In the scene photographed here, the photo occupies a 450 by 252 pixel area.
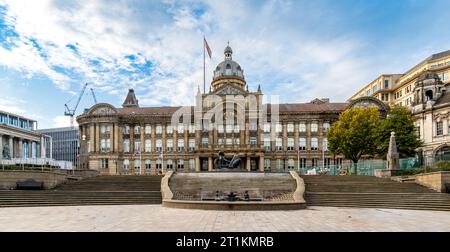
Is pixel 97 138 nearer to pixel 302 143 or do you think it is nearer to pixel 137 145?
pixel 137 145

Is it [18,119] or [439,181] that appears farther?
[18,119]

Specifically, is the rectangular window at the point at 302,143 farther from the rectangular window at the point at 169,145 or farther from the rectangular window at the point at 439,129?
the rectangular window at the point at 169,145

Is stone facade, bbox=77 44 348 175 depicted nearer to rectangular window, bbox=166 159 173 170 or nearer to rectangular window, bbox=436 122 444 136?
rectangular window, bbox=166 159 173 170

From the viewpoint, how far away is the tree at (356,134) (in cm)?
5203

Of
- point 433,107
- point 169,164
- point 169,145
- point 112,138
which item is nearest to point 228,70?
point 169,145

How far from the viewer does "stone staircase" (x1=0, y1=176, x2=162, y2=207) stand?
91.5 ft

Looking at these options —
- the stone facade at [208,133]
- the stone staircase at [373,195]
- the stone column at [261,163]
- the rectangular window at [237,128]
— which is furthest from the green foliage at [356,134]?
the rectangular window at [237,128]

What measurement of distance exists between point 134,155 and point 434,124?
2394 inches

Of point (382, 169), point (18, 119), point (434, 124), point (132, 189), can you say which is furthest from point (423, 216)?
point (18, 119)

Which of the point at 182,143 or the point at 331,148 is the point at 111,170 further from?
the point at 331,148

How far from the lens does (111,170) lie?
243 feet

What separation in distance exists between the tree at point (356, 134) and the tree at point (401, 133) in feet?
3.74

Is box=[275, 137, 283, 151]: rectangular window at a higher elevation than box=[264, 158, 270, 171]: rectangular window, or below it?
higher

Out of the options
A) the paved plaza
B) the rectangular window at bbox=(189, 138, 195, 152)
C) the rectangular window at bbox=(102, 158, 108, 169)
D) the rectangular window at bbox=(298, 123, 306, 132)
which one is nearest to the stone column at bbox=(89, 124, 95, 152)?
the rectangular window at bbox=(102, 158, 108, 169)
